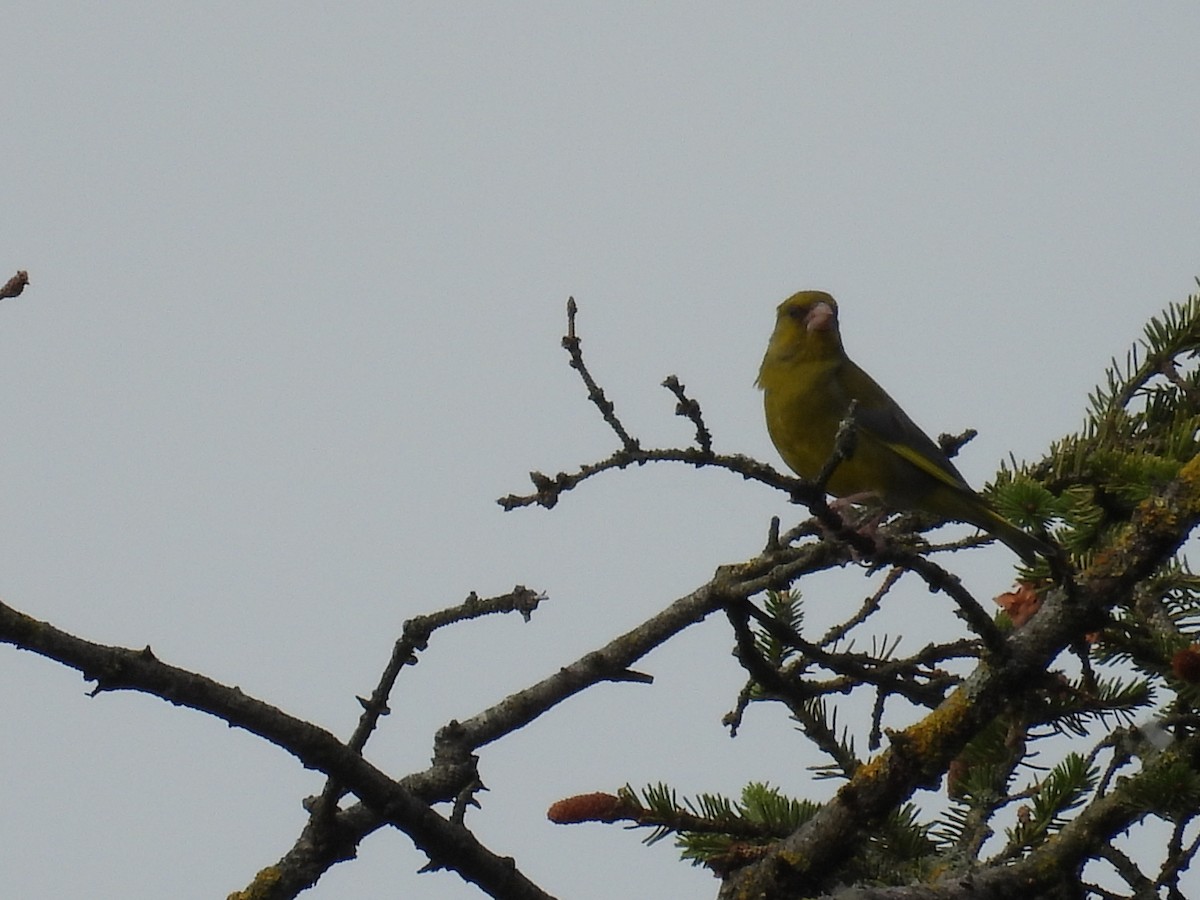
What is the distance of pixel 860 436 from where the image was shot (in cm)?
554

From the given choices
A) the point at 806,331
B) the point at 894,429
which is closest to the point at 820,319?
the point at 806,331

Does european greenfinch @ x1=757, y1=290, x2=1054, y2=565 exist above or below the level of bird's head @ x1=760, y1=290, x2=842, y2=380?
below

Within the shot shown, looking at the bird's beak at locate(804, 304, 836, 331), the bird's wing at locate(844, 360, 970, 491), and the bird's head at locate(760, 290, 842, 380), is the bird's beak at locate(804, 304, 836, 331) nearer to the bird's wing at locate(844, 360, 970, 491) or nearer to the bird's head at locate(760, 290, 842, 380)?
the bird's head at locate(760, 290, 842, 380)

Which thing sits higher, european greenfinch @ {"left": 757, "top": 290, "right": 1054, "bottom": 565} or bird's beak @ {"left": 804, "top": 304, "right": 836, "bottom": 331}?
bird's beak @ {"left": 804, "top": 304, "right": 836, "bottom": 331}

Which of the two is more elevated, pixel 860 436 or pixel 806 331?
pixel 806 331

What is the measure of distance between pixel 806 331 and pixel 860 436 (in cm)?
92

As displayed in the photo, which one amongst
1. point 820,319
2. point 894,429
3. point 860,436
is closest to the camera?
point 860,436

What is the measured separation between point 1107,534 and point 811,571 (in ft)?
2.35

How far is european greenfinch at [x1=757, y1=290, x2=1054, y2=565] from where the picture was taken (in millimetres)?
5332

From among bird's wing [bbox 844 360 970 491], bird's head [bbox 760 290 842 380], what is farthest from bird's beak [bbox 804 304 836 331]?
bird's wing [bbox 844 360 970 491]

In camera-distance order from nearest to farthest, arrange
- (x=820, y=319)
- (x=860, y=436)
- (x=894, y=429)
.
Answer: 1. (x=860, y=436)
2. (x=894, y=429)
3. (x=820, y=319)

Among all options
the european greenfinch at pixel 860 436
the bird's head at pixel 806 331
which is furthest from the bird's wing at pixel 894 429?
the bird's head at pixel 806 331

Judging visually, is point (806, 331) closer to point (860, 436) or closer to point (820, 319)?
point (820, 319)

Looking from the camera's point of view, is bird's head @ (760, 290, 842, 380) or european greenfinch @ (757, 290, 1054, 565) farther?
bird's head @ (760, 290, 842, 380)
